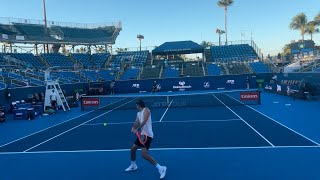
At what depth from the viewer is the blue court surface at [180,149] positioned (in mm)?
8094

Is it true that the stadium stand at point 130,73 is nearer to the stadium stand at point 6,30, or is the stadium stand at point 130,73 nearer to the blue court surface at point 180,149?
the stadium stand at point 6,30

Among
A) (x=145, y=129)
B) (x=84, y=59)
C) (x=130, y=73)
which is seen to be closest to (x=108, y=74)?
(x=130, y=73)

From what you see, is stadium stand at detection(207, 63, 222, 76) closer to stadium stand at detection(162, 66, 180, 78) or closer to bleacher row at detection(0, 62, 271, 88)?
bleacher row at detection(0, 62, 271, 88)

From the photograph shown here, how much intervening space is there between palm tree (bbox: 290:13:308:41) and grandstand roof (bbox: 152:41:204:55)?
42995 mm

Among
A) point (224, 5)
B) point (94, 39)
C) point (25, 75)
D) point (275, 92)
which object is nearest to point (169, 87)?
point (275, 92)

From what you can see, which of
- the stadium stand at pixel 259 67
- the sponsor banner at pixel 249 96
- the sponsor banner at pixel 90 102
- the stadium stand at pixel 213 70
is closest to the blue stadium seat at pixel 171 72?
the stadium stand at pixel 213 70

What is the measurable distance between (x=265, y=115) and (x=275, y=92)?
1694cm

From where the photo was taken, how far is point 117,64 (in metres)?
60.3

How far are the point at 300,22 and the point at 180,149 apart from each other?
88.2 metres

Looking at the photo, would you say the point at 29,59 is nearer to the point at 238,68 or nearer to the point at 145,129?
the point at 238,68

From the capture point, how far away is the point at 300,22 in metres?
86.9

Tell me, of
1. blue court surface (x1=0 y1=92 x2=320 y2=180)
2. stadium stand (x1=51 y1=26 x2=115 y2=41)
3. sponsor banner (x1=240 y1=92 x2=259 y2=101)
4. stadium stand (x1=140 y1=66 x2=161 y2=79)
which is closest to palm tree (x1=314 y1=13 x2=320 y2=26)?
stadium stand (x1=140 y1=66 x2=161 y2=79)

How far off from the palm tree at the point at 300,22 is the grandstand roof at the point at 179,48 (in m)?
43.0

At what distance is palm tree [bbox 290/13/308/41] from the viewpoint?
86.2m
